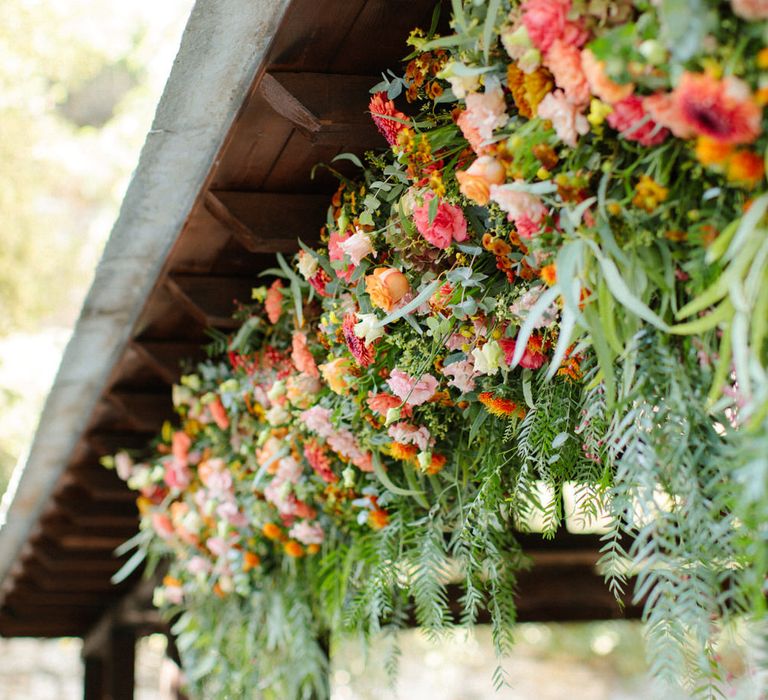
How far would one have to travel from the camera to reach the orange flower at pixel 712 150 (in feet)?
3.14

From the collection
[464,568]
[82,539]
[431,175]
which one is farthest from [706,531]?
[82,539]

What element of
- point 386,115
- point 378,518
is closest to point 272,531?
point 378,518

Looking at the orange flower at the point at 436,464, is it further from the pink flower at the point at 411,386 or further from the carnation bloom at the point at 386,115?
the carnation bloom at the point at 386,115

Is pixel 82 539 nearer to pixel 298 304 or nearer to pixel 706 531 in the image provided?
pixel 298 304

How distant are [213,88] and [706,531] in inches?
37.5

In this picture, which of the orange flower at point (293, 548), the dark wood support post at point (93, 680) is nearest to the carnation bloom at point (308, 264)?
the orange flower at point (293, 548)

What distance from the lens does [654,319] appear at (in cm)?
109

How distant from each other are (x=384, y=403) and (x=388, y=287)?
0.29 meters

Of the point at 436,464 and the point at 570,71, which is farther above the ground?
the point at 570,71

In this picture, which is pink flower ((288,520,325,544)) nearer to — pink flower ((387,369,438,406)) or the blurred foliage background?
pink flower ((387,369,438,406))

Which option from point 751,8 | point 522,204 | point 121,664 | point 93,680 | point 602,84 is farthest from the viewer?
point 93,680

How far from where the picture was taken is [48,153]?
28.7 feet

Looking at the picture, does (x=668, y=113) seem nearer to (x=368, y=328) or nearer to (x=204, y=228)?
(x=368, y=328)

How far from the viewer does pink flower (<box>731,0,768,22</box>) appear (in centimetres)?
92
